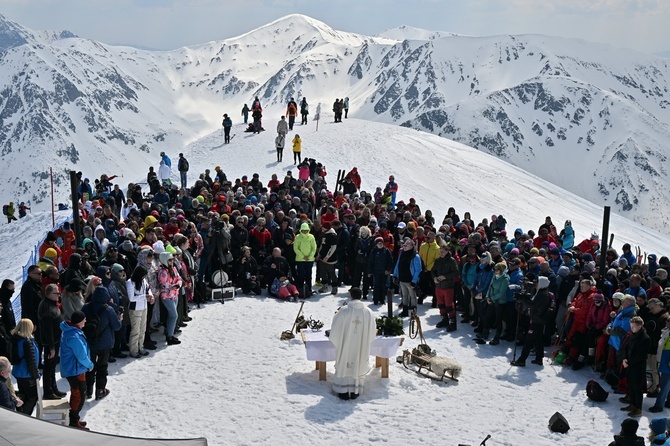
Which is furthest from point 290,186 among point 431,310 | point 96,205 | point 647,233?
point 647,233

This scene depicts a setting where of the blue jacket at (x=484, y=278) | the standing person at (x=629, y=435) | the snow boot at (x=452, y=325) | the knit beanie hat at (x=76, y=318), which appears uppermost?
the blue jacket at (x=484, y=278)

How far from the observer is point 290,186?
83.1ft

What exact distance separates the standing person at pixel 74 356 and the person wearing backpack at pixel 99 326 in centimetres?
68

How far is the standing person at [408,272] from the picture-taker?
16172 mm

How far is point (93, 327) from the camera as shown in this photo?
11.3 meters

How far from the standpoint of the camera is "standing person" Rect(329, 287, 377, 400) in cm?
1193

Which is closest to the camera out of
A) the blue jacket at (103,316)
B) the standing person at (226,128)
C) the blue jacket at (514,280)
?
the blue jacket at (103,316)

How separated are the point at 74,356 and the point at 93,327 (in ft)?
2.74

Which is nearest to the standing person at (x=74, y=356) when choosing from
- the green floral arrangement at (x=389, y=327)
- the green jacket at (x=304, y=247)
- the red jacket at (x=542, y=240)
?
the green floral arrangement at (x=389, y=327)

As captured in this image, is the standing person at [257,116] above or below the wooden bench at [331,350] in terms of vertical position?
above

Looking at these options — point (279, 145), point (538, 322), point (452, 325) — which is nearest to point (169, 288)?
point (452, 325)

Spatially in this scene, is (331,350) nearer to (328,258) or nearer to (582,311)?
(582,311)

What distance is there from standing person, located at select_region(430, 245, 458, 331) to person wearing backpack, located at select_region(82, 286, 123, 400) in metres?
7.21

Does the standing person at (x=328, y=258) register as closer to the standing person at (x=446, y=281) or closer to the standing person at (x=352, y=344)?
the standing person at (x=446, y=281)
